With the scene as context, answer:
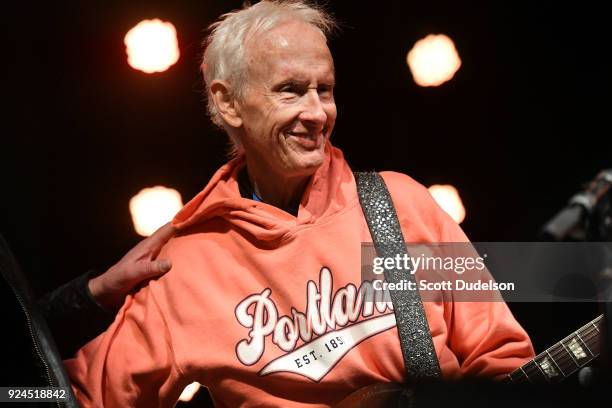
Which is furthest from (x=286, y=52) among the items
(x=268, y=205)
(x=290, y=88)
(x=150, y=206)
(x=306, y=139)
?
(x=150, y=206)

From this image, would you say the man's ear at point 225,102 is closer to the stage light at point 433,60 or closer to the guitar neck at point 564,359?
the stage light at point 433,60

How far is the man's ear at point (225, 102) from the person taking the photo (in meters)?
2.36

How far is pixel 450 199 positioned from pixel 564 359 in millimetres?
790

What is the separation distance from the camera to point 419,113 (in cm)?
290

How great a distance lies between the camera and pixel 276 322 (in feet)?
7.56

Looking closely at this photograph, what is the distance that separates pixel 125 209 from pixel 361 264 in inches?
29.6

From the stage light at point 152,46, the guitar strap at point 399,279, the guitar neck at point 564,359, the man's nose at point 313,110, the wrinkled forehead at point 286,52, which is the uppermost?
the stage light at point 152,46

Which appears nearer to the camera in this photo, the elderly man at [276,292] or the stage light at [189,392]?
the elderly man at [276,292]

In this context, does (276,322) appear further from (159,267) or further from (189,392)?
(189,392)

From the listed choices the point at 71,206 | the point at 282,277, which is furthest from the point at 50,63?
the point at 282,277

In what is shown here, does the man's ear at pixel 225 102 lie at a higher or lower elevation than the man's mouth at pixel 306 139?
higher

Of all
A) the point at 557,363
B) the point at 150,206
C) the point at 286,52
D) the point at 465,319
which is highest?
the point at 286,52

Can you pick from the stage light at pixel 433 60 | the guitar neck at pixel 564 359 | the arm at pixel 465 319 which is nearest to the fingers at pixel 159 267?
the arm at pixel 465 319

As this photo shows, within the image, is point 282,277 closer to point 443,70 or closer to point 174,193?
point 174,193
